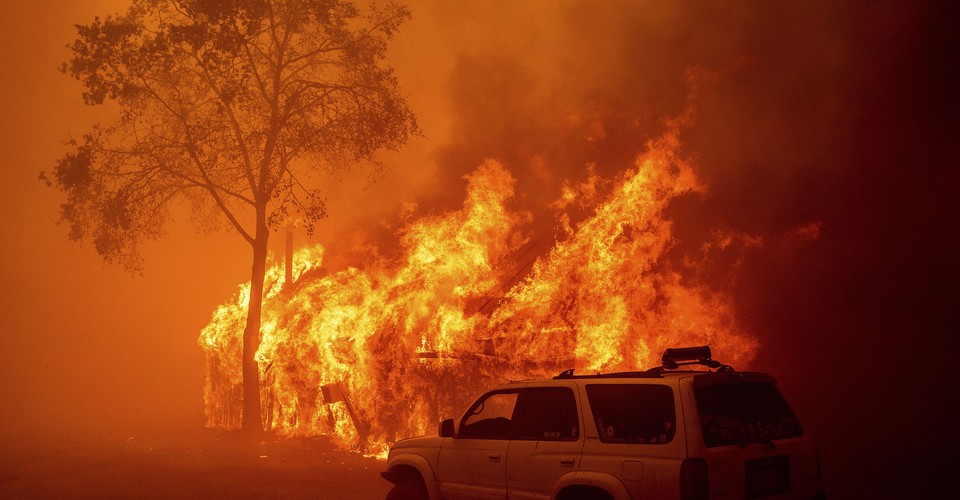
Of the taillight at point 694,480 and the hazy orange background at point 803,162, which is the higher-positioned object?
the hazy orange background at point 803,162

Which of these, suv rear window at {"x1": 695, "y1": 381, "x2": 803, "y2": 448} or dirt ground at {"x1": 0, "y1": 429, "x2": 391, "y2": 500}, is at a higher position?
suv rear window at {"x1": 695, "y1": 381, "x2": 803, "y2": 448}

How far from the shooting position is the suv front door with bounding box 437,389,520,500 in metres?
6.46

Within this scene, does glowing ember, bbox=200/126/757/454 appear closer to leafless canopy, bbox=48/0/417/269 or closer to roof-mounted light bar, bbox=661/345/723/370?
leafless canopy, bbox=48/0/417/269

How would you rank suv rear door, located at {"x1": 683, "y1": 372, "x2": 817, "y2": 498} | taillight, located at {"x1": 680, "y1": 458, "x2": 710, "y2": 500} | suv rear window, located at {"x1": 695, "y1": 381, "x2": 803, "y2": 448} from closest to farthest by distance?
taillight, located at {"x1": 680, "y1": 458, "x2": 710, "y2": 500} < suv rear door, located at {"x1": 683, "y1": 372, "x2": 817, "y2": 498} < suv rear window, located at {"x1": 695, "y1": 381, "x2": 803, "y2": 448}

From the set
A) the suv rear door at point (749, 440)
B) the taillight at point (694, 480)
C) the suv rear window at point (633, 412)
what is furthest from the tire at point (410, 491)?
the suv rear door at point (749, 440)

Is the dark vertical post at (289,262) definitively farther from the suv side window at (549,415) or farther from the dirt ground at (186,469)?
the suv side window at (549,415)

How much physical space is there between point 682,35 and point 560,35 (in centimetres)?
493

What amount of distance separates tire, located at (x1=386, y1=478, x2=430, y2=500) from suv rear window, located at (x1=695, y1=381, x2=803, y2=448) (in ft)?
10.2

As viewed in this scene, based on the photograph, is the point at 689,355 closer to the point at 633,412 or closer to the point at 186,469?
the point at 633,412

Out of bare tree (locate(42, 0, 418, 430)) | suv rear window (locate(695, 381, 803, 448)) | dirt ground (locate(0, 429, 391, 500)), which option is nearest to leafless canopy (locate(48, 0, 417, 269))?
bare tree (locate(42, 0, 418, 430))

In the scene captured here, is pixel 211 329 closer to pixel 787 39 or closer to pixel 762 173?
pixel 762 173

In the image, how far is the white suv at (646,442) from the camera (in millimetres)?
5195

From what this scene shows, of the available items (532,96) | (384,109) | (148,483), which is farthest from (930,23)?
(148,483)

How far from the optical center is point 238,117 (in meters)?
19.3
